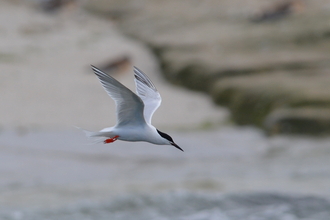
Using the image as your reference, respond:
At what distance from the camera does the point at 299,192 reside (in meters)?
10.6

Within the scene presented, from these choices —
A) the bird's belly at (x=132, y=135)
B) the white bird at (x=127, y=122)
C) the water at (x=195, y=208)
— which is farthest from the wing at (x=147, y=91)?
the water at (x=195, y=208)

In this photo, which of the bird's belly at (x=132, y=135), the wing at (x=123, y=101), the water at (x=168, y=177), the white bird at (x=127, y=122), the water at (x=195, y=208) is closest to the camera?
the wing at (x=123, y=101)

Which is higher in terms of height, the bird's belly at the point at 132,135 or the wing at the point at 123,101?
the wing at the point at 123,101

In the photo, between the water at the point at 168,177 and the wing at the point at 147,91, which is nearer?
the wing at the point at 147,91

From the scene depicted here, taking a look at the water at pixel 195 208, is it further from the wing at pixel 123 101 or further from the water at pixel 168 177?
the wing at pixel 123 101

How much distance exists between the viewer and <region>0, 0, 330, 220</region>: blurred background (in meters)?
10.6

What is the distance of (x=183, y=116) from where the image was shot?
13719 millimetres

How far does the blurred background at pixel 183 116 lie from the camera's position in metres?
10.6

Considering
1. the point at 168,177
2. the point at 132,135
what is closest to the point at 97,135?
the point at 132,135

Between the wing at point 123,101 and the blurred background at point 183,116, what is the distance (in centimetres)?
529

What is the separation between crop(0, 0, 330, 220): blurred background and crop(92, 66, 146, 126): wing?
529 cm

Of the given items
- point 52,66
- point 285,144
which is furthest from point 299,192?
point 52,66

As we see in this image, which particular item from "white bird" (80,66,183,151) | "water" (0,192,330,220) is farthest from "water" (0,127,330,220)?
"white bird" (80,66,183,151)

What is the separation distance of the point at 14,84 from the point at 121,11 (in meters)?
9.07
